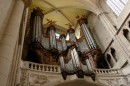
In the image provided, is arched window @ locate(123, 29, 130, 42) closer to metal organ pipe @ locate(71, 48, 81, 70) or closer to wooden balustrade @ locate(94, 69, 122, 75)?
wooden balustrade @ locate(94, 69, 122, 75)

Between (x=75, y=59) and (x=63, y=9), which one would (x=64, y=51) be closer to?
(x=75, y=59)

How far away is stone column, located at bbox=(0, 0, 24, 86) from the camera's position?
10.4 ft

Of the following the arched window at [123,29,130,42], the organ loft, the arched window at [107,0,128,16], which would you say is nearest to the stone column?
the organ loft

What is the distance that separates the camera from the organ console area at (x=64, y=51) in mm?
8477

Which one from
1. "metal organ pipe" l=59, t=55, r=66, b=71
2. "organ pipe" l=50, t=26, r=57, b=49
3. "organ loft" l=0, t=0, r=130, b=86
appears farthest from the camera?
"organ pipe" l=50, t=26, r=57, b=49

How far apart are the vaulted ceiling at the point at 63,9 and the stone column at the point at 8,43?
9014 mm

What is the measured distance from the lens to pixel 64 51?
9.93 m

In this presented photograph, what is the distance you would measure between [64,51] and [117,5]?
4.67 metres

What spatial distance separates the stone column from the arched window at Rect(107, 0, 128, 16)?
25.6 feet

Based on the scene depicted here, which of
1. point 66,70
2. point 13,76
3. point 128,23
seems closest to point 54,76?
point 66,70

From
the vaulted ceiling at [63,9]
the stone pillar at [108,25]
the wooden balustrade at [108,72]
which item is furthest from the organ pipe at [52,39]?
the stone pillar at [108,25]

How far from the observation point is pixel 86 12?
1547cm

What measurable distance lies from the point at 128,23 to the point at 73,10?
606cm

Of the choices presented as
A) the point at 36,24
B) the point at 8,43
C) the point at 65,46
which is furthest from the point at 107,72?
the point at 8,43
